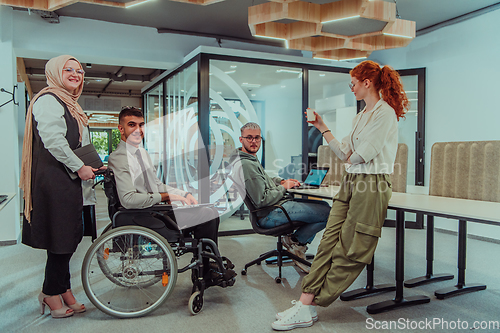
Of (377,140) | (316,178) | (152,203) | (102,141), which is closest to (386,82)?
(377,140)

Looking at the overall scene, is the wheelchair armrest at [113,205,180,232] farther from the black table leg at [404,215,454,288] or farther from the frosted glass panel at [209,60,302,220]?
the frosted glass panel at [209,60,302,220]

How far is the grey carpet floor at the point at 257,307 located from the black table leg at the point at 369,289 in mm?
51

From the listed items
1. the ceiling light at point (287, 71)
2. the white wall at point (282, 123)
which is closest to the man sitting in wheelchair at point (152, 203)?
the white wall at point (282, 123)

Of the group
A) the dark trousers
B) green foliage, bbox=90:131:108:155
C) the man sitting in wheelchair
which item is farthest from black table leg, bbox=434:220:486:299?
green foliage, bbox=90:131:108:155

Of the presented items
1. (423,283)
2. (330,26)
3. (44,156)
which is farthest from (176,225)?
(330,26)

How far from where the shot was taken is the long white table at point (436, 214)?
1.84 meters

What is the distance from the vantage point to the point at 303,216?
112 inches

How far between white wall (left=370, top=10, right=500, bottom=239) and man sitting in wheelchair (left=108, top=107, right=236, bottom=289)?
384 cm

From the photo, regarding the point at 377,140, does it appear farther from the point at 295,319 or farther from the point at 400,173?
the point at 400,173

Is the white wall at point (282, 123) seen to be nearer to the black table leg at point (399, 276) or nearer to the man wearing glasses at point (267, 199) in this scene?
the man wearing glasses at point (267, 199)

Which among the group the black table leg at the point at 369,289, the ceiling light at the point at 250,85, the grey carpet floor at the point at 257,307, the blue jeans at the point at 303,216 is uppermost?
the ceiling light at the point at 250,85

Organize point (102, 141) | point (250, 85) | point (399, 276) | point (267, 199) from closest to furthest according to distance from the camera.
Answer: point (399, 276) < point (267, 199) < point (250, 85) < point (102, 141)

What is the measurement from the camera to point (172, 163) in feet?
20.7

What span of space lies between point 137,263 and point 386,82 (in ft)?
6.10
